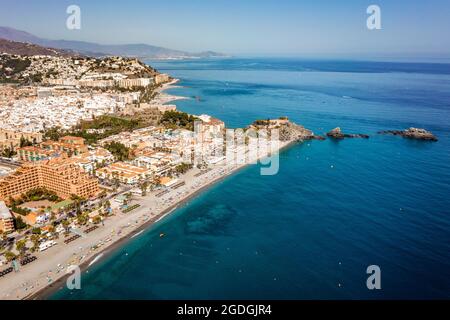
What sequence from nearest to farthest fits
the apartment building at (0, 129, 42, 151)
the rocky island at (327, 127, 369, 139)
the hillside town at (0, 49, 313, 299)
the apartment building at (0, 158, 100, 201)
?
the hillside town at (0, 49, 313, 299) → the apartment building at (0, 158, 100, 201) → the apartment building at (0, 129, 42, 151) → the rocky island at (327, 127, 369, 139)

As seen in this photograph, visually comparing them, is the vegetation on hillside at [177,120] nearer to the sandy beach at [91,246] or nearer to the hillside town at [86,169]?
the hillside town at [86,169]

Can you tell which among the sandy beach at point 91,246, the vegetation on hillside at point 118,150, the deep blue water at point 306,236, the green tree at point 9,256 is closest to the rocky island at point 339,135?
the deep blue water at point 306,236

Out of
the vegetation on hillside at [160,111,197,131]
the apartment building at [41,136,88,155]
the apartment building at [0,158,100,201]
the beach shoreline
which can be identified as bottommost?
the beach shoreline

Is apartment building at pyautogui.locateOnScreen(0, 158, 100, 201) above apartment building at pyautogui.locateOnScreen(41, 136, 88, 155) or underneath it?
underneath

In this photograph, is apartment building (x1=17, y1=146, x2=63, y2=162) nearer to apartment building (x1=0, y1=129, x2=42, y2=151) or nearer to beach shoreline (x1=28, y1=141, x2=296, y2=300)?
apartment building (x1=0, y1=129, x2=42, y2=151)

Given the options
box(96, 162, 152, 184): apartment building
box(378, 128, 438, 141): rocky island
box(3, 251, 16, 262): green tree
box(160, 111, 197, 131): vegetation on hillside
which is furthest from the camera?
box(160, 111, 197, 131): vegetation on hillside

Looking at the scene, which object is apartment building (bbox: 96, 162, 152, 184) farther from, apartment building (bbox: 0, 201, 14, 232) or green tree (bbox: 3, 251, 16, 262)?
green tree (bbox: 3, 251, 16, 262)

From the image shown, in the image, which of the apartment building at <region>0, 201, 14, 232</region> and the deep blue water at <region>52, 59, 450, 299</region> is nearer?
the deep blue water at <region>52, 59, 450, 299</region>

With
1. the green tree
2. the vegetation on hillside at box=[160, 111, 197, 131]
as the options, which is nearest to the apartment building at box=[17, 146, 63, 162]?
the green tree
